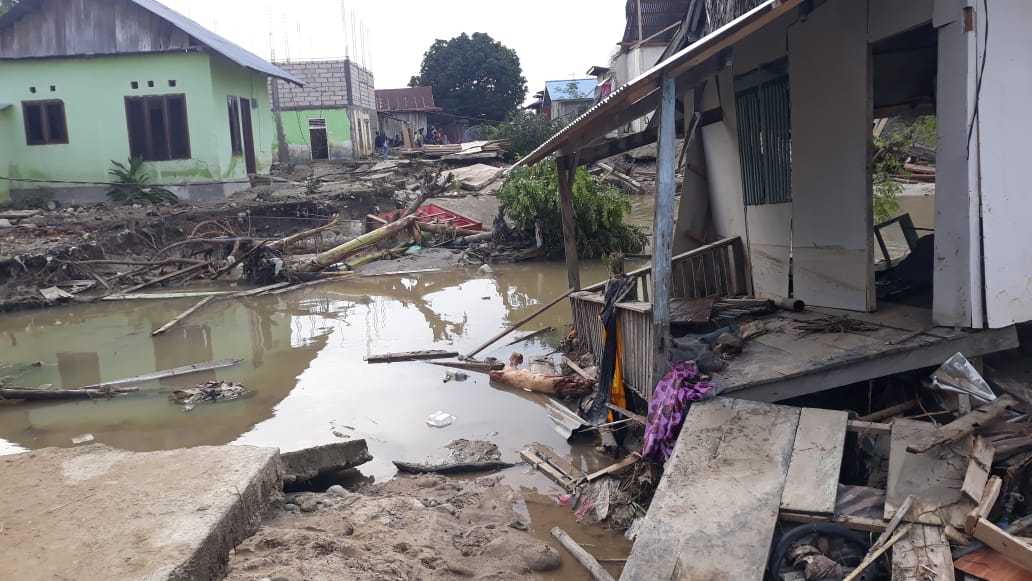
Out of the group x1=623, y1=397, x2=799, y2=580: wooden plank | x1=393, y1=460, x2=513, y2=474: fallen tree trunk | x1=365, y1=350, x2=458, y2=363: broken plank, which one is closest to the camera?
x1=623, y1=397, x2=799, y2=580: wooden plank

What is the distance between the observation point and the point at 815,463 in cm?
430

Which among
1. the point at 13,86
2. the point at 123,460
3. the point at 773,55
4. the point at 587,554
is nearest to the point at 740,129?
the point at 773,55

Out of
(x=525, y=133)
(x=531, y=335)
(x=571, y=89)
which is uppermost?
(x=571, y=89)

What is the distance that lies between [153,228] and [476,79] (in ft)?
Result: 130

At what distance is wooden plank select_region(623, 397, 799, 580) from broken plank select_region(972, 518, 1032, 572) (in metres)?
0.93

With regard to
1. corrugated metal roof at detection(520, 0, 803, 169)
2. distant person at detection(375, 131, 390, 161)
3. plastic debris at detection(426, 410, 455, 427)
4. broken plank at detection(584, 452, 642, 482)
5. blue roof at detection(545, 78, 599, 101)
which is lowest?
plastic debris at detection(426, 410, 455, 427)

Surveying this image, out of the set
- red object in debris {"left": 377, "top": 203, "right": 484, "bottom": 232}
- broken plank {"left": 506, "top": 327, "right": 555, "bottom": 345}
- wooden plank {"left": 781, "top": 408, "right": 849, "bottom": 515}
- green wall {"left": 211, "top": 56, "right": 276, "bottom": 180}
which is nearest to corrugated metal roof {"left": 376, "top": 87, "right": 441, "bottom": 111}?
green wall {"left": 211, "top": 56, "right": 276, "bottom": 180}

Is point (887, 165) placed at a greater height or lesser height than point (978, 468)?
greater

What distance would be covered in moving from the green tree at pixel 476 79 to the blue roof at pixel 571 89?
8465 mm

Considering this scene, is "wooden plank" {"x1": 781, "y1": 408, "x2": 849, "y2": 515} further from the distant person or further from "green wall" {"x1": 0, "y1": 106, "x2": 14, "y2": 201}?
the distant person

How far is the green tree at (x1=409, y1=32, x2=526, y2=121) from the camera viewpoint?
174 ft

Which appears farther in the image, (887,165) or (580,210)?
(580,210)

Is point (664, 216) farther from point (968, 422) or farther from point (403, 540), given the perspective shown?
point (403, 540)

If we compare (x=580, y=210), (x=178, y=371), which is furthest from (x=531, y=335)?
(x=580, y=210)
